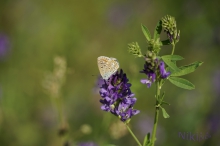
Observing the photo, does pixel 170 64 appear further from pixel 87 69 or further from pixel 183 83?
pixel 87 69

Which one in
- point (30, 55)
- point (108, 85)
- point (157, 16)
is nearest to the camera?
point (108, 85)

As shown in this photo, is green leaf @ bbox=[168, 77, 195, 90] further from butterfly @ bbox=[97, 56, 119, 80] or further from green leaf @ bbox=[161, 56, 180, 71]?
butterfly @ bbox=[97, 56, 119, 80]

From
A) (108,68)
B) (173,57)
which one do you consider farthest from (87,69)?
(173,57)

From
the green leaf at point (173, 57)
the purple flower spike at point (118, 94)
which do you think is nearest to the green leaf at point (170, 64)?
the green leaf at point (173, 57)

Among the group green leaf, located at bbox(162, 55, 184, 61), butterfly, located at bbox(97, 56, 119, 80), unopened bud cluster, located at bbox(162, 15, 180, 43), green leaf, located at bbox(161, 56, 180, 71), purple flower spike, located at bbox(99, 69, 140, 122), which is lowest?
purple flower spike, located at bbox(99, 69, 140, 122)

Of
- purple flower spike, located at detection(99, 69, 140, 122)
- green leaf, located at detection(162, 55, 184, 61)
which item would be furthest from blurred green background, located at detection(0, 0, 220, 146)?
green leaf, located at detection(162, 55, 184, 61)

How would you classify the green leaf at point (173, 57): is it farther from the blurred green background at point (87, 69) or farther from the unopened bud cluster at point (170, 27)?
the blurred green background at point (87, 69)

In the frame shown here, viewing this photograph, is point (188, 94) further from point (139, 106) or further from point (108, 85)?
point (108, 85)

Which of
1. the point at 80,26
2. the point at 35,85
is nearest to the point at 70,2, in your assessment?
the point at 80,26
